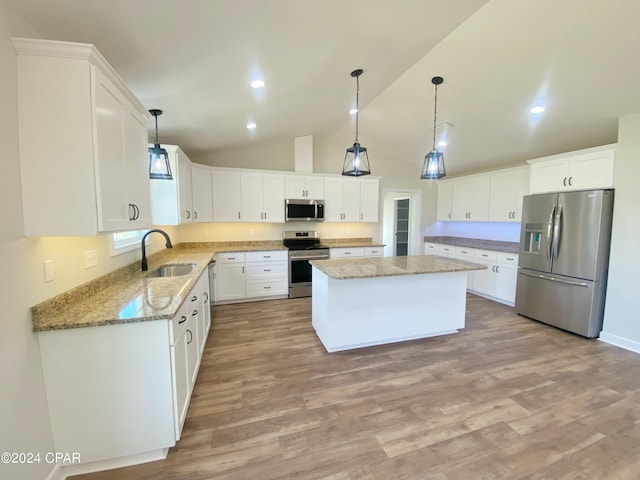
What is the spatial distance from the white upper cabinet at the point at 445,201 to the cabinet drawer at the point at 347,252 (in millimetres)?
2235

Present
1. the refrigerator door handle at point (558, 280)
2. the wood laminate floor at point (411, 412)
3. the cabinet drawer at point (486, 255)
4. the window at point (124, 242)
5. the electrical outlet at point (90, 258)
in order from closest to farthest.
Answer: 1. the wood laminate floor at point (411, 412)
2. the electrical outlet at point (90, 258)
3. the window at point (124, 242)
4. the refrigerator door handle at point (558, 280)
5. the cabinet drawer at point (486, 255)

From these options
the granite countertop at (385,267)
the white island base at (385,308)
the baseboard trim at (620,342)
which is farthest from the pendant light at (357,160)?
the baseboard trim at (620,342)

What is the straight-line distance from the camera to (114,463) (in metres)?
1.64

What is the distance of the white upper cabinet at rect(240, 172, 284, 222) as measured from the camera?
477 cm

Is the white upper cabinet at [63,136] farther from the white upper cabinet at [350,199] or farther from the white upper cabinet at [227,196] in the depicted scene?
the white upper cabinet at [350,199]

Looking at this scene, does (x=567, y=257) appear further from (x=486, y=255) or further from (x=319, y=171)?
(x=319, y=171)

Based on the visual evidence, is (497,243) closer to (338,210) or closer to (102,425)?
(338,210)

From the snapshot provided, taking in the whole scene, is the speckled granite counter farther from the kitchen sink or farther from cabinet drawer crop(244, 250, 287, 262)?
cabinet drawer crop(244, 250, 287, 262)

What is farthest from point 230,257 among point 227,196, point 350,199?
point 350,199

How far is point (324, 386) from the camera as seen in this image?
7.87 ft

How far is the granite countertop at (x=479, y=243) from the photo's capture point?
4.72 meters

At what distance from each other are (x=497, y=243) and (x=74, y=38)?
20.1ft

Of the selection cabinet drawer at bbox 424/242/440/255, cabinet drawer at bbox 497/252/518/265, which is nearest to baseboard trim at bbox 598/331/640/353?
cabinet drawer at bbox 497/252/518/265

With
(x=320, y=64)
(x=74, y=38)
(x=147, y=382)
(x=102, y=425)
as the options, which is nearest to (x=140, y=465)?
(x=102, y=425)
